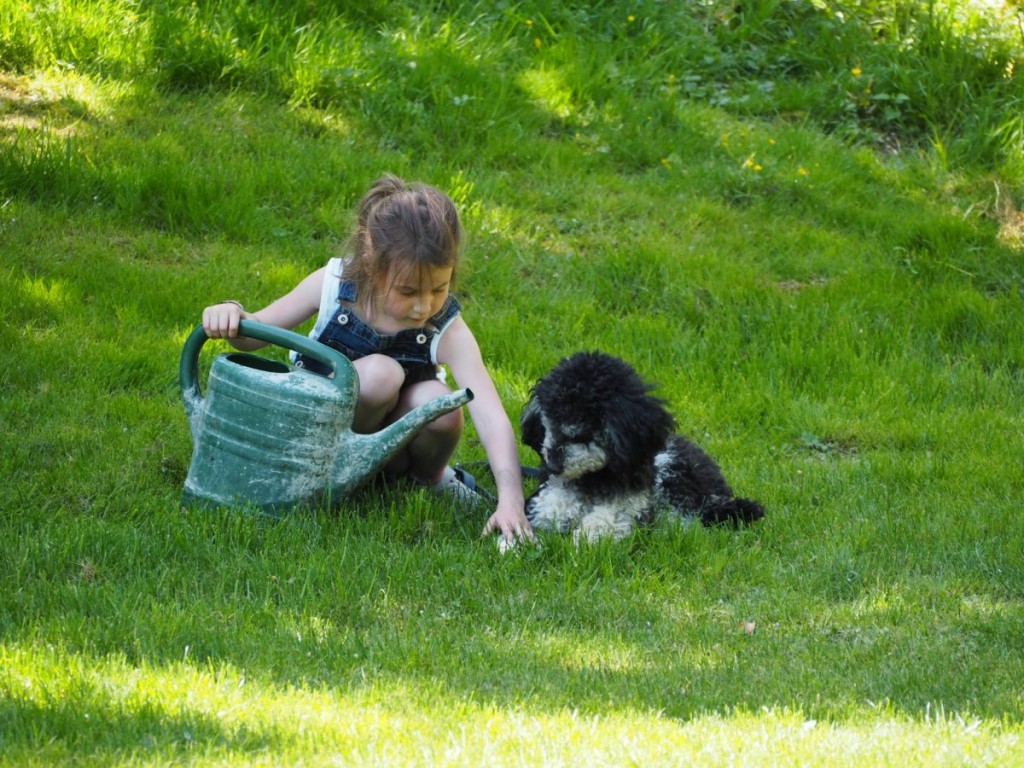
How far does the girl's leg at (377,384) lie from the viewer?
4.10 metres

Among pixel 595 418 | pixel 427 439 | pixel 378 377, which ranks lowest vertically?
pixel 427 439

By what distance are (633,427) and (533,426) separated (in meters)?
0.35

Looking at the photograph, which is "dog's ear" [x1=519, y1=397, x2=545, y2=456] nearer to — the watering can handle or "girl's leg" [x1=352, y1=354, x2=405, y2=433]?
"girl's leg" [x1=352, y1=354, x2=405, y2=433]

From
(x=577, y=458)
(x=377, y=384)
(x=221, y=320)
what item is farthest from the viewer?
(x=377, y=384)

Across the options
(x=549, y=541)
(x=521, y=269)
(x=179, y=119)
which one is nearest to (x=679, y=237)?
(x=521, y=269)

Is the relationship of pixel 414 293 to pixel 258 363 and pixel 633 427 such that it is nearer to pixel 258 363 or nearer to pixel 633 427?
pixel 258 363

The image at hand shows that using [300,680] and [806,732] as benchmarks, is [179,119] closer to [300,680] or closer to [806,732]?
[300,680]

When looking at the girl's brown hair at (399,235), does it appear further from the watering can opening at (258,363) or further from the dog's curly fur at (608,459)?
the dog's curly fur at (608,459)

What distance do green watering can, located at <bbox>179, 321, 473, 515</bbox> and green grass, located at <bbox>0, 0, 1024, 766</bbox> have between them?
0.12m

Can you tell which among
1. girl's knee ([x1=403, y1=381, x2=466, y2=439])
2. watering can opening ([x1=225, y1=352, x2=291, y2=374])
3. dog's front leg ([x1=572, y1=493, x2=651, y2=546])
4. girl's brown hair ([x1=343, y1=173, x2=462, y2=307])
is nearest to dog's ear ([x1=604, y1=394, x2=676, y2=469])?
dog's front leg ([x1=572, y1=493, x2=651, y2=546])

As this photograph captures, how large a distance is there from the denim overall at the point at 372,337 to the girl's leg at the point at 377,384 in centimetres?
8

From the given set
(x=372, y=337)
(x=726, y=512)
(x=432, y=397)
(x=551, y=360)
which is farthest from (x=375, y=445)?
(x=551, y=360)

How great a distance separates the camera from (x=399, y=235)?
13.1 ft

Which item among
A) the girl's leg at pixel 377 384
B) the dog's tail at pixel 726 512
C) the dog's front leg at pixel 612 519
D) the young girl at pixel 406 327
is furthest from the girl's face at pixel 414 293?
the dog's tail at pixel 726 512
